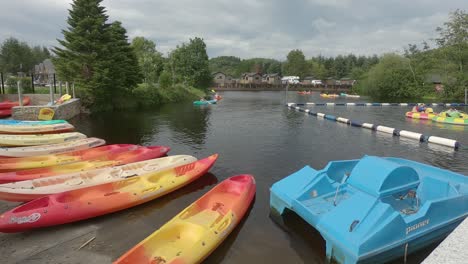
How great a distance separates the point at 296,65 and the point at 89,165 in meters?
126

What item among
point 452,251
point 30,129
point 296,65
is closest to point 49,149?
point 30,129

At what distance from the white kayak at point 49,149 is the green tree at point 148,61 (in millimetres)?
38936

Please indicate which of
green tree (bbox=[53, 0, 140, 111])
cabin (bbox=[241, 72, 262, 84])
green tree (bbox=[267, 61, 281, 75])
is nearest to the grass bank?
green tree (bbox=[53, 0, 140, 111])

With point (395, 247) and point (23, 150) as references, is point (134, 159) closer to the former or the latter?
point (23, 150)

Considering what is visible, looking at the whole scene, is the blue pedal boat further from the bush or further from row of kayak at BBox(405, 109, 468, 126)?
the bush

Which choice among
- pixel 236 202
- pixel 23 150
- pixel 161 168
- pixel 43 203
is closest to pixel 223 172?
pixel 161 168

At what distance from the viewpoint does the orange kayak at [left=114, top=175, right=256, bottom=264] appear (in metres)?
6.15

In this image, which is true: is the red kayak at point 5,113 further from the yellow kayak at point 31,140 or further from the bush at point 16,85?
the yellow kayak at point 31,140

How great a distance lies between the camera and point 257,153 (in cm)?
1692

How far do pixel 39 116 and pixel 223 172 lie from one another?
56.1ft

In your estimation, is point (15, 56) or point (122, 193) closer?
point (122, 193)

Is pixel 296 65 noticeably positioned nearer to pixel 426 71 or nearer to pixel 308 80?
Result: pixel 308 80

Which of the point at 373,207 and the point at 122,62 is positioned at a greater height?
the point at 122,62

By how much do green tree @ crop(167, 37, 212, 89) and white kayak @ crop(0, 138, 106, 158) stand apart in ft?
174
